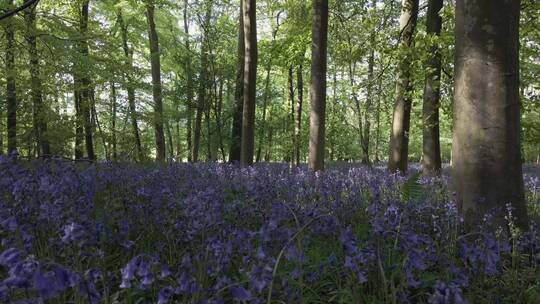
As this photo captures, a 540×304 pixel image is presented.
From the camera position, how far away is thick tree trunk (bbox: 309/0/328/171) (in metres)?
8.90

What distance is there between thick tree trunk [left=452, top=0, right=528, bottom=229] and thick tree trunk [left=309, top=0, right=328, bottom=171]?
506 centimetres

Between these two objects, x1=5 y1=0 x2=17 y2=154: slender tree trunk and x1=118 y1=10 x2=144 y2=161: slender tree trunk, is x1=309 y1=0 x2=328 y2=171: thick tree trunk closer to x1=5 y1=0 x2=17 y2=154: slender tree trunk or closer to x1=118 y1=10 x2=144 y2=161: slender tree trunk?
x1=118 y1=10 x2=144 y2=161: slender tree trunk

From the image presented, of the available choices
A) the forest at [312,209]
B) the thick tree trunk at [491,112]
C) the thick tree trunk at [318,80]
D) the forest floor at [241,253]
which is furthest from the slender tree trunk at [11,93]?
the thick tree trunk at [491,112]

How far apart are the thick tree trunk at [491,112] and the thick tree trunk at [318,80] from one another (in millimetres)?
5063

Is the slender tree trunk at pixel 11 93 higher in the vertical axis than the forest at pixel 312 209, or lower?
higher

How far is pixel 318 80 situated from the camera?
897 cm

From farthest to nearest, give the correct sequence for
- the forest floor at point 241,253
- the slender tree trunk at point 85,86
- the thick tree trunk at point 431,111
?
the slender tree trunk at point 85,86 → the thick tree trunk at point 431,111 → the forest floor at point 241,253

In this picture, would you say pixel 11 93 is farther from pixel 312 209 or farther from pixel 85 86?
pixel 312 209

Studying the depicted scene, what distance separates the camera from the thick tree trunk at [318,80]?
890 centimetres

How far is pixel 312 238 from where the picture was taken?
3.71m

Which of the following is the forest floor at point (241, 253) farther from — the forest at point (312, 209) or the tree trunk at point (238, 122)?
the tree trunk at point (238, 122)

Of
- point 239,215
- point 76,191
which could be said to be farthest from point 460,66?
point 76,191

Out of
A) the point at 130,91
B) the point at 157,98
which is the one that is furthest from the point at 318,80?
the point at 157,98

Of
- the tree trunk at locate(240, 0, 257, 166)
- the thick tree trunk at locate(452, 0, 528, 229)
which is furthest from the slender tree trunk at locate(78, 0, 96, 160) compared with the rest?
the thick tree trunk at locate(452, 0, 528, 229)
